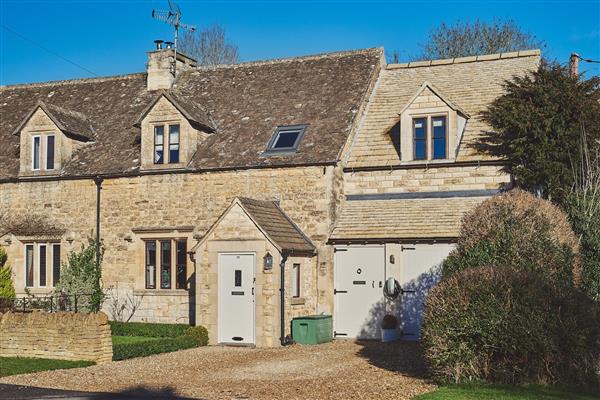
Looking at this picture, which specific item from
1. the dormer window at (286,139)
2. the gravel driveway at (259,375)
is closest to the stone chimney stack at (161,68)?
the dormer window at (286,139)

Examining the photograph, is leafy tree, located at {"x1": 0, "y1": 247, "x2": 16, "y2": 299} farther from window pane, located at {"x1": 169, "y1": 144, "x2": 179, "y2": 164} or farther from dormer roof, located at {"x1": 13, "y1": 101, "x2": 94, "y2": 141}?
window pane, located at {"x1": 169, "y1": 144, "x2": 179, "y2": 164}

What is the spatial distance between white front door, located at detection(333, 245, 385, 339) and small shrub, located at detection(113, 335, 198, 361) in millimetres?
4669

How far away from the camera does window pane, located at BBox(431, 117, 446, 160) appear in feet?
80.8

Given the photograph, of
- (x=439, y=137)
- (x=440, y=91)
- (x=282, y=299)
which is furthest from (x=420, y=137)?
(x=282, y=299)

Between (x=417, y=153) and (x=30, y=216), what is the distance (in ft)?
43.0

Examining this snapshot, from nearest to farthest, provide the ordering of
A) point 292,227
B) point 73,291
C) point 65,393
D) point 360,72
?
point 65,393
point 292,227
point 73,291
point 360,72

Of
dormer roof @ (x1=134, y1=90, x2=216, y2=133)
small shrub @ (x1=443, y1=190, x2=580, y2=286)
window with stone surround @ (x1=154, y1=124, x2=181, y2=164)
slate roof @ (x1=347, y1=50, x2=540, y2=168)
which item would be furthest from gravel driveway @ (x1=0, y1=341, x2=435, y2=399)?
dormer roof @ (x1=134, y1=90, x2=216, y2=133)

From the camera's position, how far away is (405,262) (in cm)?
2347

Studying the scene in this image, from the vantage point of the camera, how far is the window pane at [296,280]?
2328 centimetres

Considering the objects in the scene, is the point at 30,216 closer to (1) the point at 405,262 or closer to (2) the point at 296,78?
(2) the point at 296,78

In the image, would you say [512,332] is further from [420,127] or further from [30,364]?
[420,127]

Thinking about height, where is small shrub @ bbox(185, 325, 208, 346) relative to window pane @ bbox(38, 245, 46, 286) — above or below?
below

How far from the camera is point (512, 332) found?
14.4 meters

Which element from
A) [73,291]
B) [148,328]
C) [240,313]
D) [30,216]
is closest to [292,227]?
[240,313]
